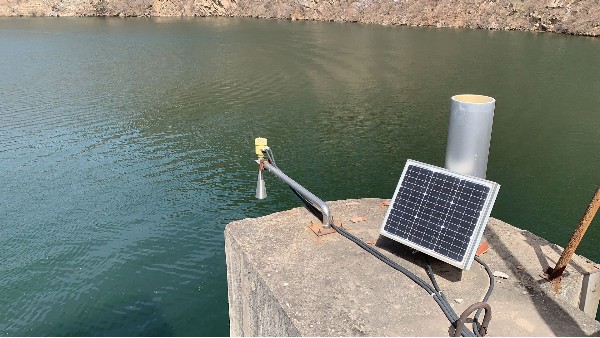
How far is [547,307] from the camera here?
7352 millimetres

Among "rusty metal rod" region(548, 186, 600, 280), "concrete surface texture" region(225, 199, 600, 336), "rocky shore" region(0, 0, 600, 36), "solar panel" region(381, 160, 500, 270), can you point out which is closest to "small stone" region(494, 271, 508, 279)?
"concrete surface texture" region(225, 199, 600, 336)

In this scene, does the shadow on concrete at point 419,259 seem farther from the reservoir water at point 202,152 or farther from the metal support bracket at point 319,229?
the reservoir water at point 202,152

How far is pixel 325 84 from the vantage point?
125ft

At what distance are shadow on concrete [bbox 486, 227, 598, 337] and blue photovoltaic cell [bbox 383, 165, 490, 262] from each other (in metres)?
1.41

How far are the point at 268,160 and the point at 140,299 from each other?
20.8ft

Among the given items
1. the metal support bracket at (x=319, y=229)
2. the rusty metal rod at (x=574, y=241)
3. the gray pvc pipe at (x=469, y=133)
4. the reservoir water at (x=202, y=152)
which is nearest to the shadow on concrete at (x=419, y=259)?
the metal support bracket at (x=319, y=229)

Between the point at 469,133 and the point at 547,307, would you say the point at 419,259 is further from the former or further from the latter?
the point at 469,133

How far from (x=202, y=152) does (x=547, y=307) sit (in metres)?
19.1

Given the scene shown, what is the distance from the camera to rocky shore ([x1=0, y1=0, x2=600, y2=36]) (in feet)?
212

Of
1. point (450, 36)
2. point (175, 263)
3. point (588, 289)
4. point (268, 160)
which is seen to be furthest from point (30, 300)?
point (450, 36)

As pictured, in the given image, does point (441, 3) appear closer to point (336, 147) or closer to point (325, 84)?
point (325, 84)

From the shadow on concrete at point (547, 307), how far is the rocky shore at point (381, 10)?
63.9 meters

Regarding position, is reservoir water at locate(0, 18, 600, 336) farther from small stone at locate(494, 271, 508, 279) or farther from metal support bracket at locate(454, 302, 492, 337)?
metal support bracket at locate(454, 302, 492, 337)

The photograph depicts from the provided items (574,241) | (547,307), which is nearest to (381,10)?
(574,241)
